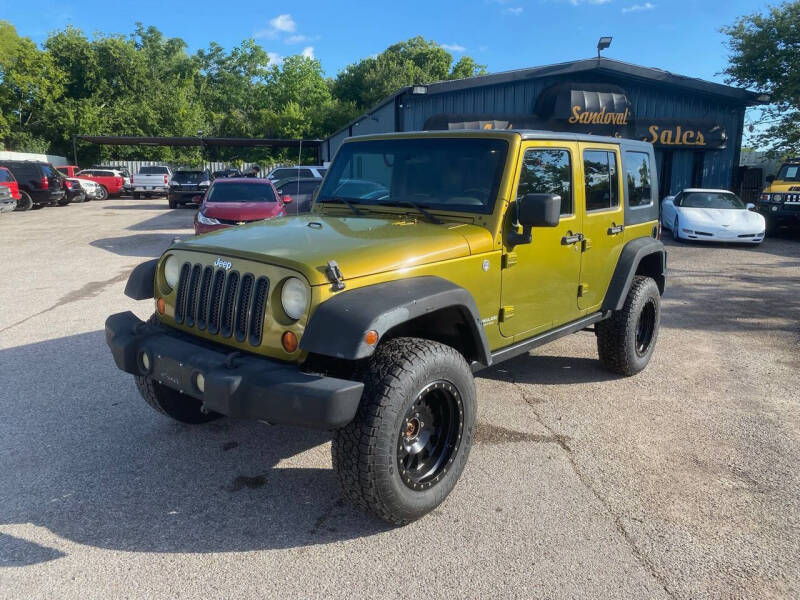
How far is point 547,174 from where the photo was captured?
4.04 metres

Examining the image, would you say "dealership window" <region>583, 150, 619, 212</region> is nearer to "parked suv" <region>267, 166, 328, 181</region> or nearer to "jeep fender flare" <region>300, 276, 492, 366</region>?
"jeep fender flare" <region>300, 276, 492, 366</region>

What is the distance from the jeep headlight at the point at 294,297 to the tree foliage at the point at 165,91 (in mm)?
42128

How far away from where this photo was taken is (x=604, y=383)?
16.8ft

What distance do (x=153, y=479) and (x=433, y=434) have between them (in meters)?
1.61

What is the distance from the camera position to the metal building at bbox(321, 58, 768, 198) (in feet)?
59.3

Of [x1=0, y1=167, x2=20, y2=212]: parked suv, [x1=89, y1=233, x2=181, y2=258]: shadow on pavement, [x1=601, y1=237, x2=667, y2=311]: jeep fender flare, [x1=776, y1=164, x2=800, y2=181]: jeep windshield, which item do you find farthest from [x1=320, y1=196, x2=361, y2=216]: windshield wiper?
[x1=0, y1=167, x2=20, y2=212]: parked suv

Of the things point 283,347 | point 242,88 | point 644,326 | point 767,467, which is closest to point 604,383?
point 644,326

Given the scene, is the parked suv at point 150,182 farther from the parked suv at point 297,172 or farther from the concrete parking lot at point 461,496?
the concrete parking lot at point 461,496

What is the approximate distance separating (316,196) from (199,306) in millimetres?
1592

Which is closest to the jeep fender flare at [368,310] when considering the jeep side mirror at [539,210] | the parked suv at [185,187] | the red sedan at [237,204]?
the jeep side mirror at [539,210]

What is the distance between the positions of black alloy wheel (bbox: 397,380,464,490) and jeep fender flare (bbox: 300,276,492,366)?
43cm

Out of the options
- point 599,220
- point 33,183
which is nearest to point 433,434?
point 599,220

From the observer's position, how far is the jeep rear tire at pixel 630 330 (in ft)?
16.4

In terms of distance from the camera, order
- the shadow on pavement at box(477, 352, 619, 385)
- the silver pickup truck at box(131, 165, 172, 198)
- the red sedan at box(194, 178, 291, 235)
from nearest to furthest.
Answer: the shadow on pavement at box(477, 352, 619, 385) → the red sedan at box(194, 178, 291, 235) → the silver pickup truck at box(131, 165, 172, 198)
